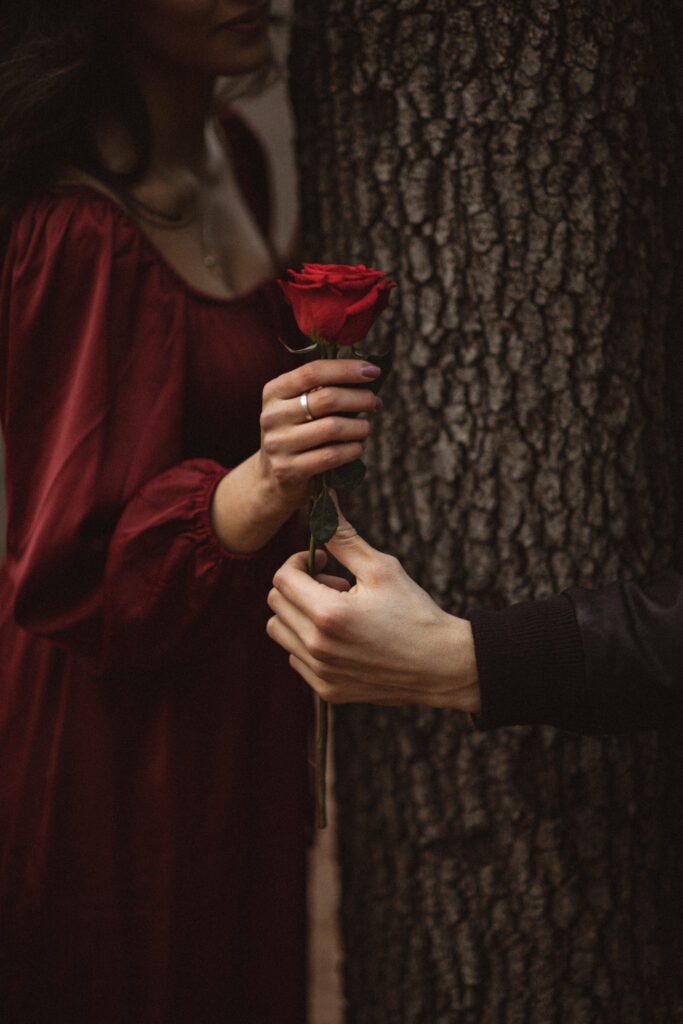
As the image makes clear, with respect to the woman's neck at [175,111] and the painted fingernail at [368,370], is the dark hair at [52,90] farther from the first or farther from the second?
the painted fingernail at [368,370]

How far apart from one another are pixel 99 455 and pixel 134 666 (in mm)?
322

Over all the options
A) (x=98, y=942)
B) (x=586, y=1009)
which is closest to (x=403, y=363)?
(x=98, y=942)

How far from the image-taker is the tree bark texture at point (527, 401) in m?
1.57

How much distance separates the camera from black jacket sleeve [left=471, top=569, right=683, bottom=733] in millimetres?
1122

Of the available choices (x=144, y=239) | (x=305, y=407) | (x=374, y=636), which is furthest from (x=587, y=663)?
(x=144, y=239)

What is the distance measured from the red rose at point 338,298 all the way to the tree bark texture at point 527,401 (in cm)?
66

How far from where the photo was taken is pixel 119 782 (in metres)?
1.44

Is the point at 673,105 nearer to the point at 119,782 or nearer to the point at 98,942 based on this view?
the point at 119,782

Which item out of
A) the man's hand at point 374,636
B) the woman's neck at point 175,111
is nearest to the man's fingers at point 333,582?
the man's hand at point 374,636

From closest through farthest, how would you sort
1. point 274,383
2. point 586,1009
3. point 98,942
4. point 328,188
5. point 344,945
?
point 274,383
point 98,942
point 586,1009
point 328,188
point 344,945

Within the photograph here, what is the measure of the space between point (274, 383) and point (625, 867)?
116 cm

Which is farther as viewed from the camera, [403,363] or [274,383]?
[403,363]

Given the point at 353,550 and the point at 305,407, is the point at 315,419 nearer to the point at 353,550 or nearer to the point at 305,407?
the point at 305,407

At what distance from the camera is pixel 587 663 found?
113cm
